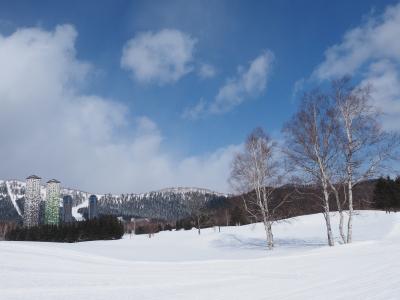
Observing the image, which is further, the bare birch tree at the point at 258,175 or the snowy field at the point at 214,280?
the bare birch tree at the point at 258,175

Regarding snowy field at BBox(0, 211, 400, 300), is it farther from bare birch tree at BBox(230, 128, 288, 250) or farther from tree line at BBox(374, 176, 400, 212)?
tree line at BBox(374, 176, 400, 212)

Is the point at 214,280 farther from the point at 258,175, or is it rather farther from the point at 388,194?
the point at 388,194

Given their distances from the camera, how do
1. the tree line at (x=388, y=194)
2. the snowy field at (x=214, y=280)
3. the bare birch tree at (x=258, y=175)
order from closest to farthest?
the snowy field at (x=214, y=280) → the bare birch tree at (x=258, y=175) → the tree line at (x=388, y=194)

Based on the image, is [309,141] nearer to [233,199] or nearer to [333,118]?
[333,118]

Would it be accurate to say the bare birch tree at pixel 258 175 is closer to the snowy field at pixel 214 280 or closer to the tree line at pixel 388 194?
the snowy field at pixel 214 280

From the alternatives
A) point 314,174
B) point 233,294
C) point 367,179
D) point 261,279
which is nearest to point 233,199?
point 314,174

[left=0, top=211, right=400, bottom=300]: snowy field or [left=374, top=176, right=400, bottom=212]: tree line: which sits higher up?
[left=374, top=176, right=400, bottom=212]: tree line

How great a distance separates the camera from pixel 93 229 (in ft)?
293

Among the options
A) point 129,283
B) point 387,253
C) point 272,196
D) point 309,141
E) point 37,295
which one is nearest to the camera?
point 37,295

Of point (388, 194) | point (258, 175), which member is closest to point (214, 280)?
point (258, 175)

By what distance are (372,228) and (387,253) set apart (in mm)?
34656

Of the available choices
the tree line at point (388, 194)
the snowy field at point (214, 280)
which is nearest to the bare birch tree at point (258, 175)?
the snowy field at point (214, 280)

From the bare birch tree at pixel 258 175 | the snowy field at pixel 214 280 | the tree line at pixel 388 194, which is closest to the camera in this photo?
the snowy field at pixel 214 280

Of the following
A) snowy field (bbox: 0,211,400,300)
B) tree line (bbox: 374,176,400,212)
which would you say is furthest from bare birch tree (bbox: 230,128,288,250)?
tree line (bbox: 374,176,400,212)
